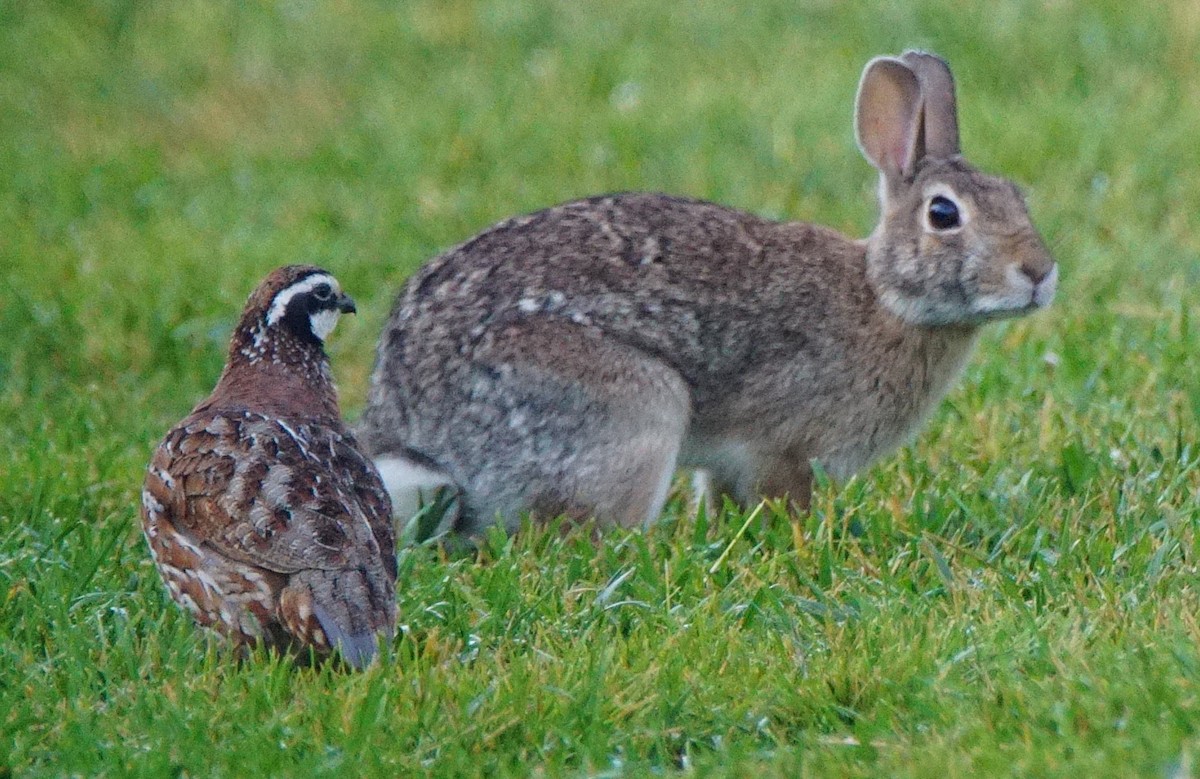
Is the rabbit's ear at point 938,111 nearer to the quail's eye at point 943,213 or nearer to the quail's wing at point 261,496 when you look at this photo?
the quail's eye at point 943,213

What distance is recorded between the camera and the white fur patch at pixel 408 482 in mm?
6152

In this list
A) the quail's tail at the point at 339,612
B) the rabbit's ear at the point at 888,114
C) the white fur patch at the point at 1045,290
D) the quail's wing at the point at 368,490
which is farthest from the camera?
the rabbit's ear at the point at 888,114

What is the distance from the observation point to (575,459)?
6.11 meters

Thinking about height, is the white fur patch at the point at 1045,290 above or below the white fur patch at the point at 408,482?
above

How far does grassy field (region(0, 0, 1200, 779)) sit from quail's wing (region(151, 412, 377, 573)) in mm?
284

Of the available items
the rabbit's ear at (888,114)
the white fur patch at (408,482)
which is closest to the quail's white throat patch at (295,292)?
the white fur patch at (408,482)

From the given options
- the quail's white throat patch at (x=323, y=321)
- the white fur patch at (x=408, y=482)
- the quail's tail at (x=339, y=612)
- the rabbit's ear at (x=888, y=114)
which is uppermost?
the rabbit's ear at (x=888, y=114)

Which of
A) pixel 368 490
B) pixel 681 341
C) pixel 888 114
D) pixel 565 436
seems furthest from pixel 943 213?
pixel 368 490

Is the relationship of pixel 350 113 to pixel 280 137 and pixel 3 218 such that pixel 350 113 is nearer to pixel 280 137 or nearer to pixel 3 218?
pixel 280 137

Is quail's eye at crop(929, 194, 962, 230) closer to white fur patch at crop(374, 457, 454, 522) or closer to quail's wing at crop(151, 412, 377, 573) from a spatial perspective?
white fur patch at crop(374, 457, 454, 522)

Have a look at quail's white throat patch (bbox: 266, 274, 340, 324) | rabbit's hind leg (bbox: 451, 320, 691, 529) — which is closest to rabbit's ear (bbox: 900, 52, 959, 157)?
rabbit's hind leg (bbox: 451, 320, 691, 529)

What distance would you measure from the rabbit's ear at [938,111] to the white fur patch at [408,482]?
2180mm

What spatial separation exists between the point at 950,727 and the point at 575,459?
7.33 ft

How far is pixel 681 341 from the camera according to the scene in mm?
6406
